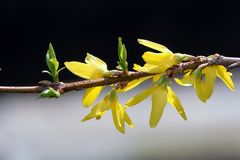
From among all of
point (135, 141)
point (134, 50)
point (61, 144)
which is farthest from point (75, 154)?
point (134, 50)

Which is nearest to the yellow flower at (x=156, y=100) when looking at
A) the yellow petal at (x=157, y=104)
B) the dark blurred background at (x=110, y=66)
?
the yellow petal at (x=157, y=104)

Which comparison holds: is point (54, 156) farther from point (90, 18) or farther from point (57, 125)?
point (90, 18)

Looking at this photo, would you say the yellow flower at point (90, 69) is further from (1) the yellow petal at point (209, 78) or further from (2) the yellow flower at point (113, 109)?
(1) the yellow petal at point (209, 78)

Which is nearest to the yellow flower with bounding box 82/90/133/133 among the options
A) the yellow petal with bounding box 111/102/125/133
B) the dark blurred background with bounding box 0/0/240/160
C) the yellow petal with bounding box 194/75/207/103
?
the yellow petal with bounding box 111/102/125/133

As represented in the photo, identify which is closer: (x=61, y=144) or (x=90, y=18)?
(x=90, y=18)

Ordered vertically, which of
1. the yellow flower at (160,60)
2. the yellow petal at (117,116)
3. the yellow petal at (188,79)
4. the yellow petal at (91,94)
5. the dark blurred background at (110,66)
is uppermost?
the dark blurred background at (110,66)

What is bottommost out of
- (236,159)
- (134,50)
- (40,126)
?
(236,159)

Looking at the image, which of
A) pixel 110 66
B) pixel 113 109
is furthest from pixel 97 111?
pixel 110 66

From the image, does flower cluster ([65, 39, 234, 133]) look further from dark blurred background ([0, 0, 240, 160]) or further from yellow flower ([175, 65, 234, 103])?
dark blurred background ([0, 0, 240, 160])
